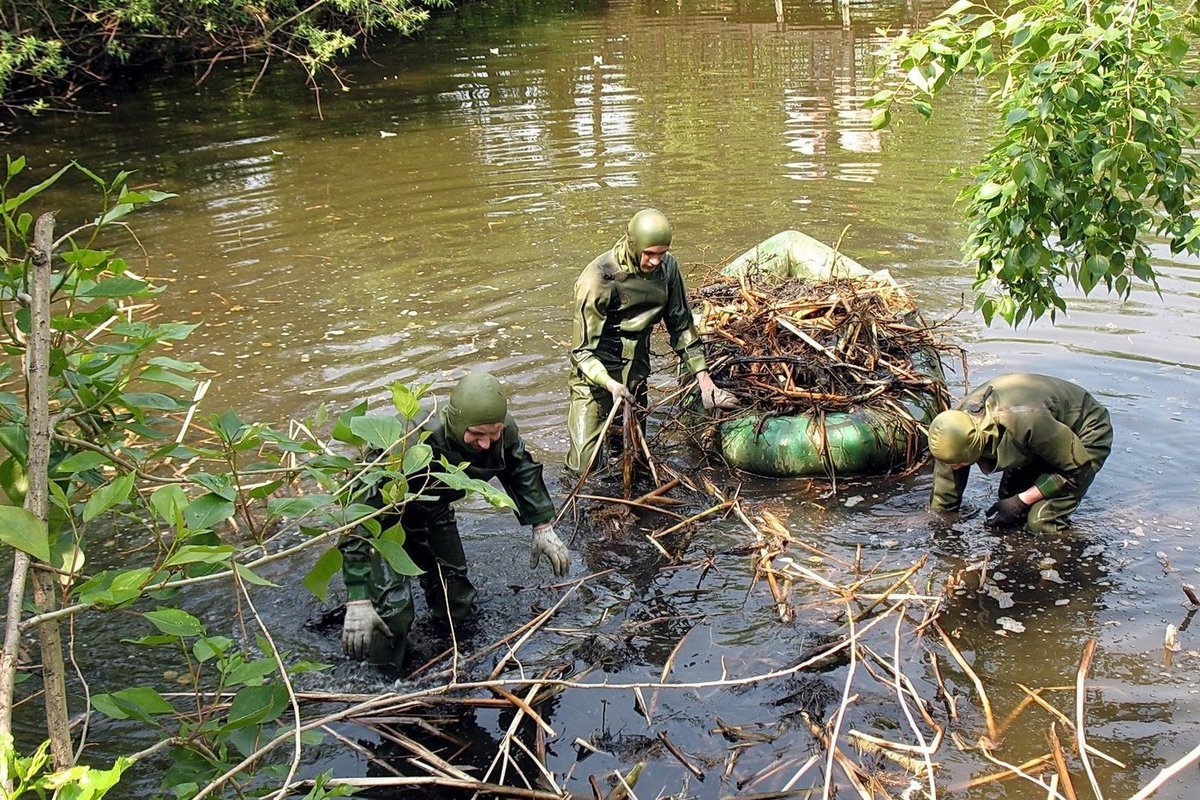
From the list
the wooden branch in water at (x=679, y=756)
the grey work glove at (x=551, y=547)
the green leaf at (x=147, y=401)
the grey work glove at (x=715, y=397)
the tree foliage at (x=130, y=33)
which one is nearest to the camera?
the green leaf at (x=147, y=401)

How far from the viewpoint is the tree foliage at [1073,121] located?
4.77 m

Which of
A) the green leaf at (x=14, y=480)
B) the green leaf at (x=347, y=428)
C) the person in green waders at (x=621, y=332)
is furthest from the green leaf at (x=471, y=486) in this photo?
the person in green waders at (x=621, y=332)

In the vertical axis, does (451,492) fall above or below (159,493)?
below

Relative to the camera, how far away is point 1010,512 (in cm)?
668

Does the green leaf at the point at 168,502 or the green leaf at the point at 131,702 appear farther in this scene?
the green leaf at the point at 131,702

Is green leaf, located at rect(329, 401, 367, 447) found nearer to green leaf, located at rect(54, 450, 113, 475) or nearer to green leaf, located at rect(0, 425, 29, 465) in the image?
green leaf, located at rect(54, 450, 113, 475)

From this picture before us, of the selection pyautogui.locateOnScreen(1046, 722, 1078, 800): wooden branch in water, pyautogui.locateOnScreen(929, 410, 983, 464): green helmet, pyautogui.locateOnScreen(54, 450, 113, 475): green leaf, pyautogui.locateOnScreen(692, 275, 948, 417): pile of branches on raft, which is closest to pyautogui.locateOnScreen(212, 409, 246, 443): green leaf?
pyautogui.locateOnScreen(54, 450, 113, 475): green leaf

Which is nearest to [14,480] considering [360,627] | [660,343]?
[360,627]

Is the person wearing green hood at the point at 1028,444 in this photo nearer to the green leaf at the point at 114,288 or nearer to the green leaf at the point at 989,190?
the green leaf at the point at 989,190

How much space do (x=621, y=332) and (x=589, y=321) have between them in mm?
291

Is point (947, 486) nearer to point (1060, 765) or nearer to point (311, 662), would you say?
point (1060, 765)

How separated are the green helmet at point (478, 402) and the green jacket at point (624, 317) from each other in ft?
6.36

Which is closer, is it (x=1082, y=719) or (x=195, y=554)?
(x=195, y=554)

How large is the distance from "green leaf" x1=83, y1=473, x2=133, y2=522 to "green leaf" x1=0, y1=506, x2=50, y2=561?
0.17 meters
